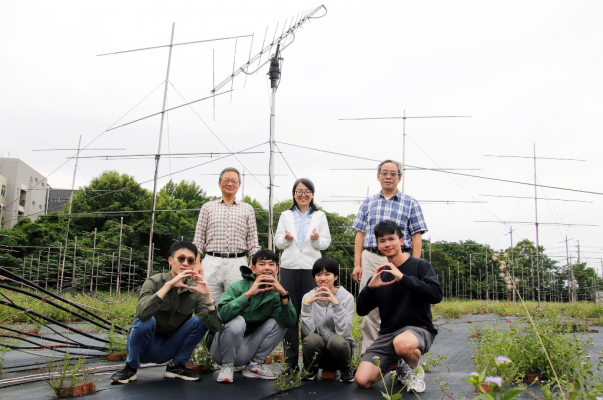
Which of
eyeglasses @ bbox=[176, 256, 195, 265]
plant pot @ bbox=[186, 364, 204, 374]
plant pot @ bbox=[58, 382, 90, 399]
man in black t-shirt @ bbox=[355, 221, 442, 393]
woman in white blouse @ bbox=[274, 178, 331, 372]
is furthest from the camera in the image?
woman in white blouse @ bbox=[274, 178, 331, 372]

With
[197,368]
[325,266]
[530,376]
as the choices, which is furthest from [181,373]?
[530,376]

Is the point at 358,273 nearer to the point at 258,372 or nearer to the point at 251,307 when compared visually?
the point at 251,307

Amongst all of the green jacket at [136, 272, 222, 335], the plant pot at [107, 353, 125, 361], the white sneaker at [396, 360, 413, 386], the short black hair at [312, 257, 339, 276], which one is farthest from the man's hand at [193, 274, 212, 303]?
the white sneaker at [396, 360, 413, 386]

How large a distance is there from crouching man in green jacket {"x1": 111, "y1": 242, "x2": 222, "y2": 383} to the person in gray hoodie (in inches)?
26.2

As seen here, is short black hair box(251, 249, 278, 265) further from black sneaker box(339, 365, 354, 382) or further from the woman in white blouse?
black sneaker box(339, 365, 354, 382)

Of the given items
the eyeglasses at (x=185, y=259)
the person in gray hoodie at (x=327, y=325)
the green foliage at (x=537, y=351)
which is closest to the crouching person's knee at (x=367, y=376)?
the person in gray hoodie at (x=327, y=325)

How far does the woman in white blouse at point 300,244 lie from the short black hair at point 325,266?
23 cm

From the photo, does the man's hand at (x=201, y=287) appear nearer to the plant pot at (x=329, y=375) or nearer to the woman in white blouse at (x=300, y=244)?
the woman in white blouse at (x=300, y=244)

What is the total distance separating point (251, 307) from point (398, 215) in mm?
1390

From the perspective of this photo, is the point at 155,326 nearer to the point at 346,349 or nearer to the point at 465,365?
the point at 346,349

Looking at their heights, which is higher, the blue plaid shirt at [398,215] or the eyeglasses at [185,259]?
the blue plaid shirt at [398,215]

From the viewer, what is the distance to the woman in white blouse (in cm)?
366

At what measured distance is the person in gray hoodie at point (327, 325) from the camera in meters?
3.22

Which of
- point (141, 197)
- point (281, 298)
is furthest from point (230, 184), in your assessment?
point (141, 197)
